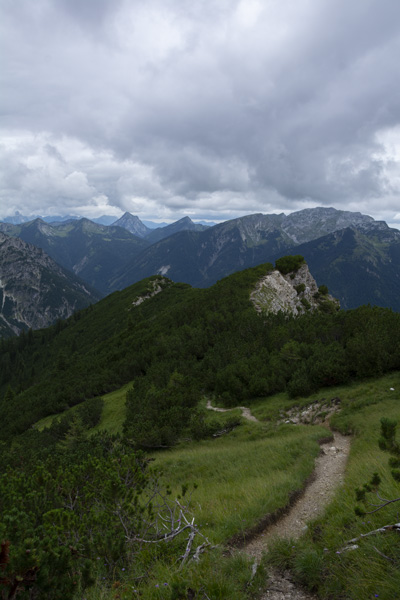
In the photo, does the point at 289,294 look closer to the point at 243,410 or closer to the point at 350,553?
the point at 243,410

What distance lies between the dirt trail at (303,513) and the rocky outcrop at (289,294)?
39740 mm

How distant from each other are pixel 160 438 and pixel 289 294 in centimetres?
5468

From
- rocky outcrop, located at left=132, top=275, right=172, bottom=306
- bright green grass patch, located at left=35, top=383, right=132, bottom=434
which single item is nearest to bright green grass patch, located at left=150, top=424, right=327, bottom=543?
bright green grass patch, located at left=35, top=383, right=132, bottom=434

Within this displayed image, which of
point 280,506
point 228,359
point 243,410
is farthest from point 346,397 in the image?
point 280,506

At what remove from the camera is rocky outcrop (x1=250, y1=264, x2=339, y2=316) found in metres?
60.7

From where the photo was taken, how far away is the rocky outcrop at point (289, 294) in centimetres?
6073

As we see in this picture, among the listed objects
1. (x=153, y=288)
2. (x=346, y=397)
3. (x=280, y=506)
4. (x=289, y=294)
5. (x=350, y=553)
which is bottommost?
(x=346, y=397)

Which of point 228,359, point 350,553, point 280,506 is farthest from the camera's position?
point 228,359

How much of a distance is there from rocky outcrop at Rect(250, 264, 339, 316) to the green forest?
2603mm

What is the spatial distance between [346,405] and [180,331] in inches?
1375

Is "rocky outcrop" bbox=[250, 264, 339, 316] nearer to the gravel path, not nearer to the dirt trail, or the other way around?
the dirt trail

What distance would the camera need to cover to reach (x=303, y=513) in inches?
384

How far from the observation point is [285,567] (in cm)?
669

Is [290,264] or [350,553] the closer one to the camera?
[350,553]
